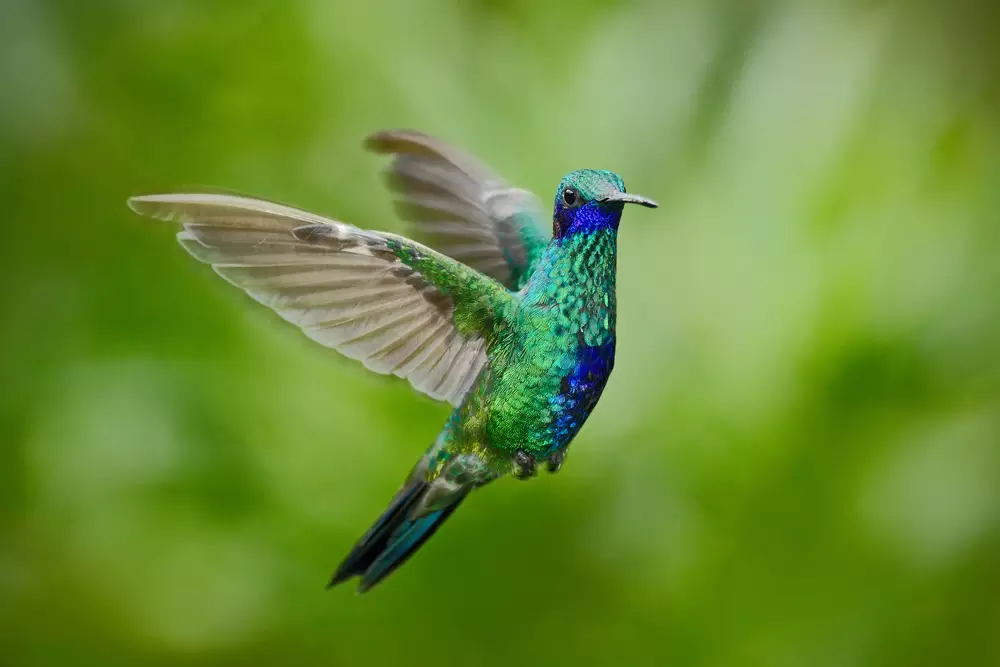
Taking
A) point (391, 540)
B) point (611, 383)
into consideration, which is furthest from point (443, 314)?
point (611, 383)

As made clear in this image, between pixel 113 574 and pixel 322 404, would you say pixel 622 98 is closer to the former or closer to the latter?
pixel 322 404

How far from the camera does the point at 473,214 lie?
2.62 feet

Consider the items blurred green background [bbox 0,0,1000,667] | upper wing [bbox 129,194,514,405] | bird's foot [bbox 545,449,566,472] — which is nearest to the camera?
upper wing [bbox 129,194,514,405]

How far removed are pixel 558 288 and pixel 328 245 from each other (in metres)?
0.13

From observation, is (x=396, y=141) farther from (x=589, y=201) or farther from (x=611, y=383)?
(x=611, y=383)

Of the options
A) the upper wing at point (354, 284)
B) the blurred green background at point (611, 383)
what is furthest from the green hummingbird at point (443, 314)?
the blurred green background at point (611, 383)

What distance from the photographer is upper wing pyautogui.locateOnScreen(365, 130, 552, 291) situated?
77cm

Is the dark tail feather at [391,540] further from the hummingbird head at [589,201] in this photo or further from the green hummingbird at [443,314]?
the hummingbird head at [589,201]

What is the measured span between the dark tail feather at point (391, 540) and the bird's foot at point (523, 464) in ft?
0.26

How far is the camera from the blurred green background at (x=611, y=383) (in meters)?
1.49

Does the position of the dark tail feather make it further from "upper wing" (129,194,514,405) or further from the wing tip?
the wing tip

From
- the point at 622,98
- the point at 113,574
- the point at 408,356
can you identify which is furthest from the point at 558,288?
the point at 113,574

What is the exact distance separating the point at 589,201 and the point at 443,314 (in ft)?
0.42

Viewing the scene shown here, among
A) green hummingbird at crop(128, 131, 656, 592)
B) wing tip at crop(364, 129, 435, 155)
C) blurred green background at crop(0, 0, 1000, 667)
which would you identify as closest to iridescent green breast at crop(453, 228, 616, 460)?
green hummingbird at crop(128, 131, 656, 592)
